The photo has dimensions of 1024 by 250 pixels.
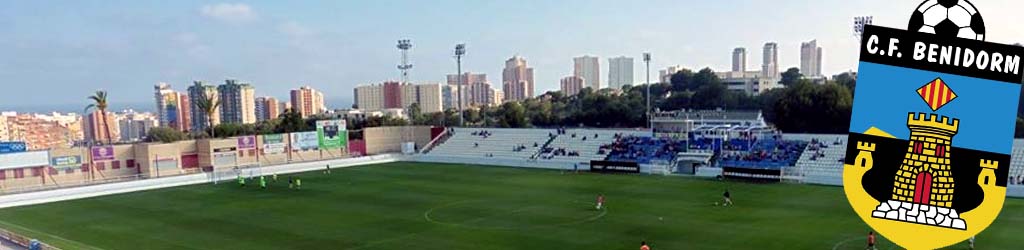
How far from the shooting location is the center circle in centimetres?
3195

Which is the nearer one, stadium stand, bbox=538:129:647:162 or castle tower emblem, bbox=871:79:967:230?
castle tower emblem, bbox=871:79:967:230

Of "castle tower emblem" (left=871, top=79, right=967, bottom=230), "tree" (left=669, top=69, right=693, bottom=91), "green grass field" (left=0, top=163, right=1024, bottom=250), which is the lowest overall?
"green grass field" (left=0, top=163, right=1024, bottom=250)

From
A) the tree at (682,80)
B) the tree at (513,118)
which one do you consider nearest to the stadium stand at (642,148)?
the tree at (513,118)

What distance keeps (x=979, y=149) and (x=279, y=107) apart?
190 meters

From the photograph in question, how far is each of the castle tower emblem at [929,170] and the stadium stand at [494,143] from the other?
51.5 meters

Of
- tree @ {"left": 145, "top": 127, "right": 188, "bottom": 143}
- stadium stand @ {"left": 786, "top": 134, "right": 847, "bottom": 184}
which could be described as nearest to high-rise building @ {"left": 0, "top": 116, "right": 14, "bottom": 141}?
tree @ {"left": 145, "top": 127, "right": 188, "bottom": 143}

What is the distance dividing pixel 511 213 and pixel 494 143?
111 feet

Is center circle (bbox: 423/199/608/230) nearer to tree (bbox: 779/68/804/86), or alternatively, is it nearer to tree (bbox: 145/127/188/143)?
tree (bbox: 145/127/188/143)

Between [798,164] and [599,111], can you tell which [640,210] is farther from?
[599,111]

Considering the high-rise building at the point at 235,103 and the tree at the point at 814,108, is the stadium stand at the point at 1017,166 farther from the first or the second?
the high-rise building at the point at 235,103

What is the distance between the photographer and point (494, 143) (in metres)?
68.2

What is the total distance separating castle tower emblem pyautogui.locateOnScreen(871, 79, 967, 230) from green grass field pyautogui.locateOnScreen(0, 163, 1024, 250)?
15.3 metres

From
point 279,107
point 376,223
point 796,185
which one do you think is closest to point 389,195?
point 376,223

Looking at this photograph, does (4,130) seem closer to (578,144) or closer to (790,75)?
(578,144)
